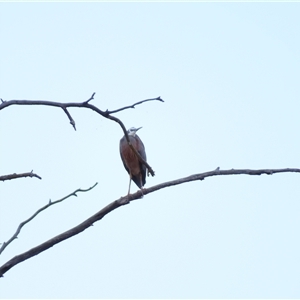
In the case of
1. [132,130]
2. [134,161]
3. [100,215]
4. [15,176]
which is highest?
[132,130]

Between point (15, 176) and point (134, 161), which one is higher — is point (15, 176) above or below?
below

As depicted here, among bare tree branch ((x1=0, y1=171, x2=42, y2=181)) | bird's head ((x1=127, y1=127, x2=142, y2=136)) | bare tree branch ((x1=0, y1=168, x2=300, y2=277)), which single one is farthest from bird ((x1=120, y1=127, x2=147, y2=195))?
bare tree branch ((x1=0, y1=171, x2=42, y2=181))

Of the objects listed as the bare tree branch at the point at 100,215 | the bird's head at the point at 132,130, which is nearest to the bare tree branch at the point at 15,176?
the bare tree branch at the point at 100,215

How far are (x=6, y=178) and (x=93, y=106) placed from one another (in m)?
0.70

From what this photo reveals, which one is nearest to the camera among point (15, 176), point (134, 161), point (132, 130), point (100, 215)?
point (15, 176)

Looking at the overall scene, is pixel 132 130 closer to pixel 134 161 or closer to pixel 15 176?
pixel 134 161

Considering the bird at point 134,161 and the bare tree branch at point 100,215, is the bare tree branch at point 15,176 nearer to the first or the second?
the bare tree branch at point 100,215

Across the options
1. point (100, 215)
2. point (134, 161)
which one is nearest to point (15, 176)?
point (100, 215)

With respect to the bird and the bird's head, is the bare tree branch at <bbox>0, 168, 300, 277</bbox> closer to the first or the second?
the bird

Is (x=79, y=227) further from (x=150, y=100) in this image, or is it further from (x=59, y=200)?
(x=150, y=100)

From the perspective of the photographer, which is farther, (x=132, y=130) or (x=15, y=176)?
(x=132, y=130)

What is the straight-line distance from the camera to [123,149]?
938 cm

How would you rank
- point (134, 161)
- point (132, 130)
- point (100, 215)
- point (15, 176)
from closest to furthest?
point (15, 176)
point (100, 215)
point (134, 161)
point (132, 130)

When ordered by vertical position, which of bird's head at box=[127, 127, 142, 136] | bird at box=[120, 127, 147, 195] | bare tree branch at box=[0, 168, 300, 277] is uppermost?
bird's head at box=[127, 127, 142, 136]
